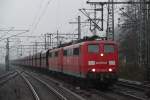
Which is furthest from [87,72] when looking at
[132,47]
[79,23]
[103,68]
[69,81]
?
[132,47]

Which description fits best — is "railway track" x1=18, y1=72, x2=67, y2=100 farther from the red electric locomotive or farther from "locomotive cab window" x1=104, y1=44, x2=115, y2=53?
"locomotive cab window" x1=104, y1=44, x2=115, y2=53

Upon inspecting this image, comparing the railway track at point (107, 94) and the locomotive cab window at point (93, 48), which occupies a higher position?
the locomotive cab window at point (93, 48)

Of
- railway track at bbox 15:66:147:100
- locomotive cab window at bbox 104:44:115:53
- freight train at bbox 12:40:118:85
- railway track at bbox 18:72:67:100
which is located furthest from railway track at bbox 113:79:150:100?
railway track at bbox 18:72:67:100

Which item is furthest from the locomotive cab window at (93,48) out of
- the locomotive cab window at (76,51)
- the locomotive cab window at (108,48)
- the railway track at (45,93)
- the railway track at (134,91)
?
the railway track at (45,93)

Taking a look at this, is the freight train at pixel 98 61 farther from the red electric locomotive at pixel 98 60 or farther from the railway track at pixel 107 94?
the railway track at pixel 107 94

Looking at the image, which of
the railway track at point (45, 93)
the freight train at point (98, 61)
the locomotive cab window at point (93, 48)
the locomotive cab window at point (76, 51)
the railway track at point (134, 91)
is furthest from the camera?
the locomotive cab window at point (76, 51)

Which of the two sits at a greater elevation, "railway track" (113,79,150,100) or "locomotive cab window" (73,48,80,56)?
"locomotive cab window" (73,48,80,56)

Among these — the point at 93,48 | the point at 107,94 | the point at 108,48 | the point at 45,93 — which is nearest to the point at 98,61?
the point at 93,48

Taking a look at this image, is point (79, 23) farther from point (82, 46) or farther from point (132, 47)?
point (82, 46)

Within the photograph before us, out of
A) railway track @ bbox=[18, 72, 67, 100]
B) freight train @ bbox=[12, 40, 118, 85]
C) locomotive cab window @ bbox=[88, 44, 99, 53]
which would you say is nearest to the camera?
railway track @ bbox=[18, 72, 67, 100]

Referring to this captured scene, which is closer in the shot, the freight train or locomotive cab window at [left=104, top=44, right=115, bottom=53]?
the freight train

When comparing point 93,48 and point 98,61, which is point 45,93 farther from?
point 93,48

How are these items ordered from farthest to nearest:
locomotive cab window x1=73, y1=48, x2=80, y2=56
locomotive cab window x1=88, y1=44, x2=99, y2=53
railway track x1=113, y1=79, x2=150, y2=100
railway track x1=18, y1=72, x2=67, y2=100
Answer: locomotive cab window x1=73, y1=48, x2=80, y2=56 → locomotive cab window x1=88, y1=44, x2=99, y2=53 → railway track x1=18, y1=72, x2=67, y2=100 → railway track x1=113, y1=79, x2=150, y2=100

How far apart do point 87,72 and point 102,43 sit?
208 cm
